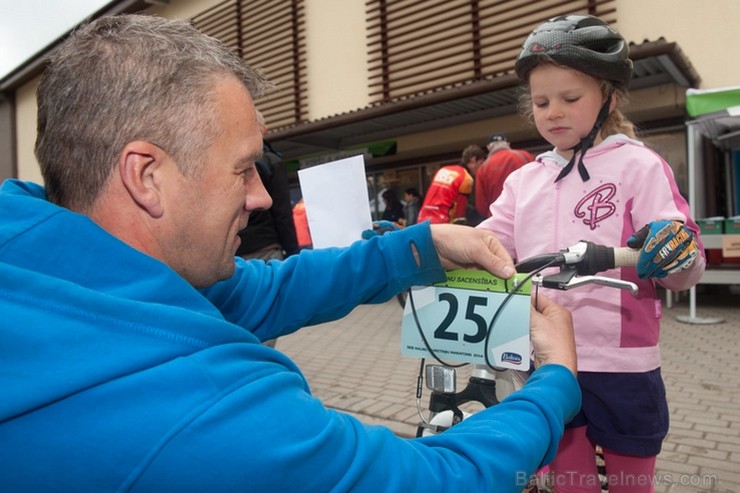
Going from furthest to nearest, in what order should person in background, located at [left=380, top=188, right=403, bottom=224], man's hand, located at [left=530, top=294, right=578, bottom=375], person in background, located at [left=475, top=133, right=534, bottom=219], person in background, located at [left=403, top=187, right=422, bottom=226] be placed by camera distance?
person in background, located at [left=380, top=188, right=403, bottom=224] → person in background, located at [left=403, top=187, right=422, bottom=226] → person in background, located at [left=475, top=133, right=534, bottom=219] → man's hand, located at [left=530, top=294, right=578, bottom=375]

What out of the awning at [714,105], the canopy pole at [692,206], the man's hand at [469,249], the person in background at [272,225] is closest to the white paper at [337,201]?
the man's hand at [469,249]

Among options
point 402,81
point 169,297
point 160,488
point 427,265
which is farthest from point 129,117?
point 402,81

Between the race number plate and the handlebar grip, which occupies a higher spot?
the handlebar grip

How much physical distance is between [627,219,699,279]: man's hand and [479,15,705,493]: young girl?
0.82 ft

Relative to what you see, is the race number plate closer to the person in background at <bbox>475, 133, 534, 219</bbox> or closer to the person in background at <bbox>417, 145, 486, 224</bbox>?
the person in background at <bbox>475, 133, 534, 219</bbox>

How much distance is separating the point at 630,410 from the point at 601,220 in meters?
0.62

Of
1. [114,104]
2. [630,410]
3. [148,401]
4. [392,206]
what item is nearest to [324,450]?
[148,401]

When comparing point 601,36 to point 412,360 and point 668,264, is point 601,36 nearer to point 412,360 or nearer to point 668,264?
point 668,264

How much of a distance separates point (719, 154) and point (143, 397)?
9477 millimetres

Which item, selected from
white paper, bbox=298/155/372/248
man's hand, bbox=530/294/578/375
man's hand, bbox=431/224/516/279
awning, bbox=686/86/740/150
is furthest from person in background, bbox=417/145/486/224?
man's hand, bbox=530/294/578/375

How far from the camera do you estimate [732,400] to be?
3.98m

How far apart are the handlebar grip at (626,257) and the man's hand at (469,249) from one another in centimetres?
27

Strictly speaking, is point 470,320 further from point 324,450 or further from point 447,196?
point 447,196

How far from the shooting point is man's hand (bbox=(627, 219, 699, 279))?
140 cm
